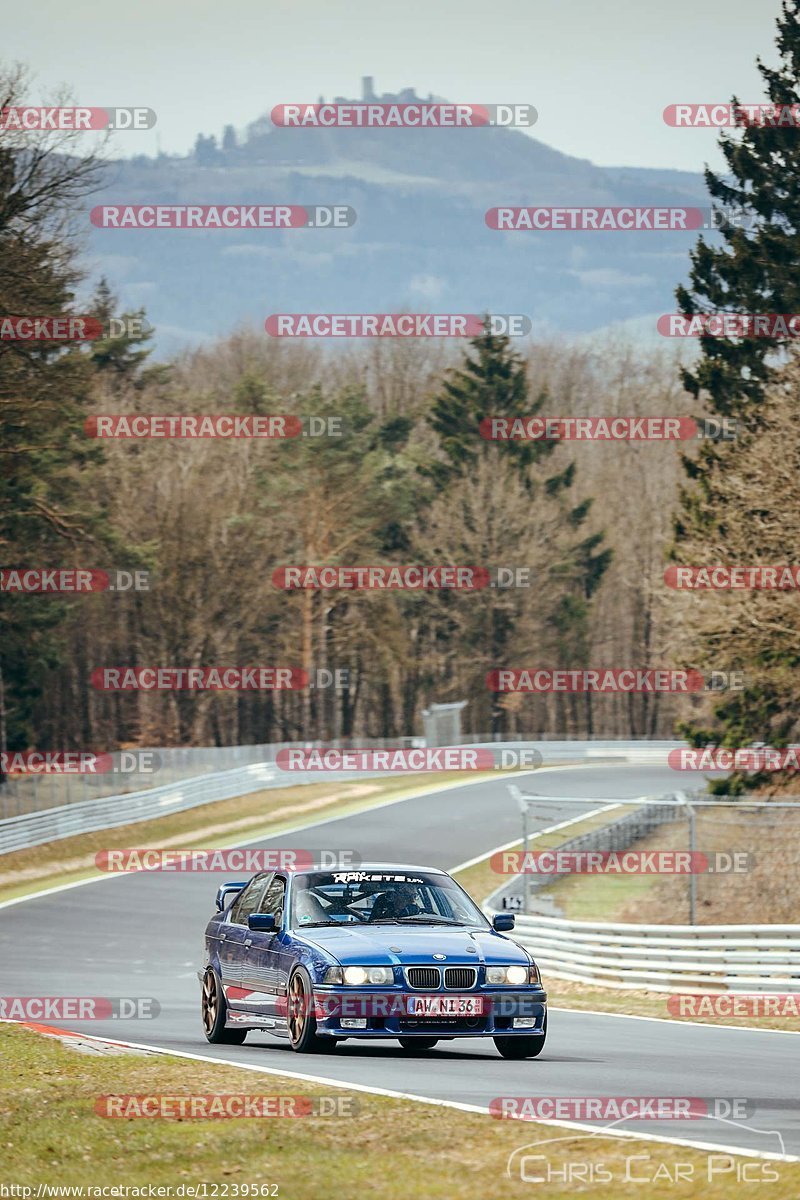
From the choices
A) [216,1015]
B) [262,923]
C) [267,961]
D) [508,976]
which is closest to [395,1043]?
[216,1015]

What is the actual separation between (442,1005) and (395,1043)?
2655mm

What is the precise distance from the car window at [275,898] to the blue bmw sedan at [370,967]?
0.05 feet

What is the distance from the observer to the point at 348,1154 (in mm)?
8391

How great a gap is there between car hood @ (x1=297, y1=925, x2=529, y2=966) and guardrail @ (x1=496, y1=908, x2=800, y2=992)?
8.59 m

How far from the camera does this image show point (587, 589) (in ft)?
294

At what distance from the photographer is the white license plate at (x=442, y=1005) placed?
39.9ft

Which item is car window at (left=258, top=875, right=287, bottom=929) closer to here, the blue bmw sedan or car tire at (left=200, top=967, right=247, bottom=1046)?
the blue bmw sedan

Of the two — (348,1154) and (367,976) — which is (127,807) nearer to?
(367,976)

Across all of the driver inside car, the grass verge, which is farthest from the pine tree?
the grass verge

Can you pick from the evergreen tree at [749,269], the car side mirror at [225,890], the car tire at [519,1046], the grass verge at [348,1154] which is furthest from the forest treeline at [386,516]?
the grass verge at [348,1154]

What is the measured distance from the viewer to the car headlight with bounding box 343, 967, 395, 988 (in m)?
12.1

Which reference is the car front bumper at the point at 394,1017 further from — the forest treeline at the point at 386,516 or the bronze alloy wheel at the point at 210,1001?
the forest treeline at the point at 386,516

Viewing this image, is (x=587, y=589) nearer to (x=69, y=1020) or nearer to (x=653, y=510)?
(x=653, y=510)

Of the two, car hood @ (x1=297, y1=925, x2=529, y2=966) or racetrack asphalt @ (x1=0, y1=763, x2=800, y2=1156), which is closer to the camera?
racetrack asphalt @ (x1=0, y1=763, x2=800, y2=1156)
